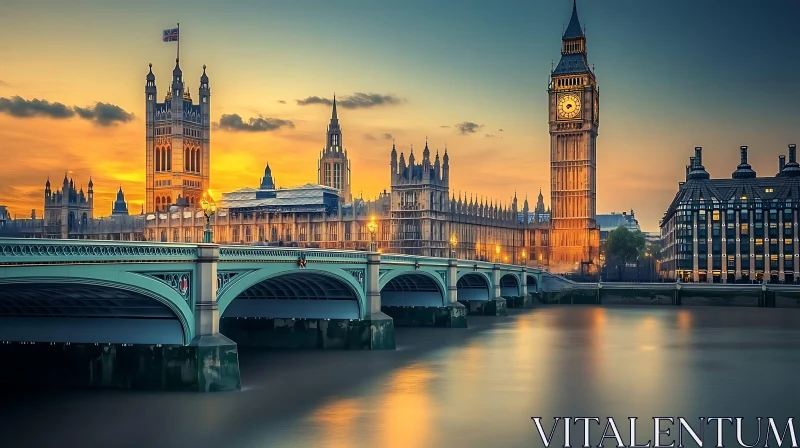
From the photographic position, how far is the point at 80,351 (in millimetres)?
35938

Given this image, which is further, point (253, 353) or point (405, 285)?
point (405, 285)

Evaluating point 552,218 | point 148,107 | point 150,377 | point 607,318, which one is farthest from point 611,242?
point 150,377

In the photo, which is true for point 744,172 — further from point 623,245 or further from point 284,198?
point 284,198

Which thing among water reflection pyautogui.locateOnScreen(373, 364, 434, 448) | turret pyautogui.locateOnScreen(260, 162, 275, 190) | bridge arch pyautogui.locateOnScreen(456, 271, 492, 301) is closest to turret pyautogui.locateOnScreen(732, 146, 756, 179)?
bridge arch pyautogui.locateOnScreen(456, 271, 492, 301)

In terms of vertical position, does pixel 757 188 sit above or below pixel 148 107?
below

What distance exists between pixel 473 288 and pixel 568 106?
75.9m

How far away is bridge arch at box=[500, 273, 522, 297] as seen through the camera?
105 meters

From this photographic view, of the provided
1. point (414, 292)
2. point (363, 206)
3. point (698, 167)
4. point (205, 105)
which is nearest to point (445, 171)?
point (363, 206)

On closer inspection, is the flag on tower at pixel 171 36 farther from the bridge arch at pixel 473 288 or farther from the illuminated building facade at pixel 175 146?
the bridge arch at pixel 473 288

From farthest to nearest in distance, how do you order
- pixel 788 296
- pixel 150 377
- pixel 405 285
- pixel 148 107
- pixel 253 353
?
pixel 148 107 → pixel 788 296 → pixel 405 285 → pixel 253 353 → pixel 150 377

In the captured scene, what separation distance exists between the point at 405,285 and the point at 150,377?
38084mm

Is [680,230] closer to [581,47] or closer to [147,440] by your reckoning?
[581,47]

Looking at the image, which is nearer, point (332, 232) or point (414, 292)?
point (414, 292)

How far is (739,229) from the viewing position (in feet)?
456
